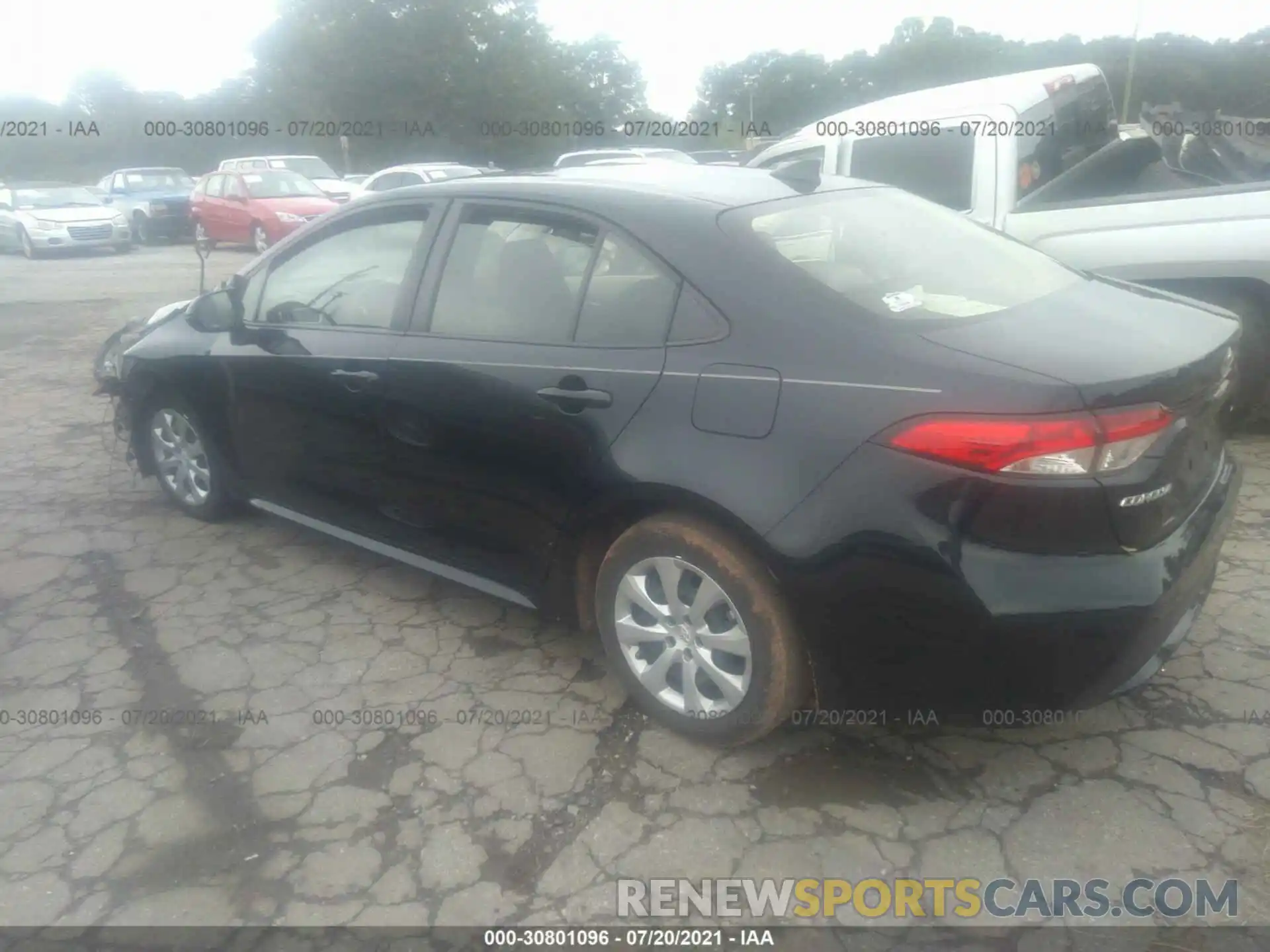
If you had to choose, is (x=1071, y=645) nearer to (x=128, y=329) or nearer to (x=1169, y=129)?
(x=128, y=329)

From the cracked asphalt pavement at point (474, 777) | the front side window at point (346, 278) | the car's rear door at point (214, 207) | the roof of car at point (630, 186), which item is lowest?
the cracked asphalt pavement at point (474, 777)

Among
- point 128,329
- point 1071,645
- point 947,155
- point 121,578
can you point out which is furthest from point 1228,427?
point 128,329

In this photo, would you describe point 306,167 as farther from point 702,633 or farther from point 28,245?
point 702,633

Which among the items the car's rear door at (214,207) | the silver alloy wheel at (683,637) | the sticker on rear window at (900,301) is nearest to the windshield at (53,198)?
the car's rear door at (214,207)

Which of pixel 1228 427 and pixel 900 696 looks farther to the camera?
pixel 1228 427

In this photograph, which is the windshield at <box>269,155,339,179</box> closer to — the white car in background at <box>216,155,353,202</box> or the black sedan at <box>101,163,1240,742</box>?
the white car in background at <box>216,155,353,202</box>

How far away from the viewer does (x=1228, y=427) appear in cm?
299

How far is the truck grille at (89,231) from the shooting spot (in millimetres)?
19047

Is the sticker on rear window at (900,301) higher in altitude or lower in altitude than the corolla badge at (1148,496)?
higher

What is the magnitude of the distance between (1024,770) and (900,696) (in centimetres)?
52

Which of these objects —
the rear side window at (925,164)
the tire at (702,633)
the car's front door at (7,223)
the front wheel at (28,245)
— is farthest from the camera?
the car's front door at (7,223)

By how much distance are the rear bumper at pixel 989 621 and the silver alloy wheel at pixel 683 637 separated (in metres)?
0.25

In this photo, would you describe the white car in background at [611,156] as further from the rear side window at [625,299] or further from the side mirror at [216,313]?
the rear side window at [625,299]

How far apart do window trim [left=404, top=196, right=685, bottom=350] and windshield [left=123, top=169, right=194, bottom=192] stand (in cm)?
2236
